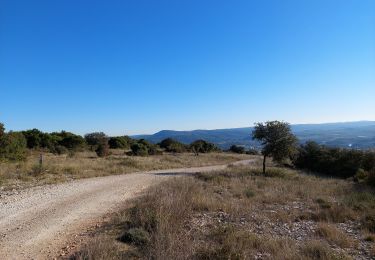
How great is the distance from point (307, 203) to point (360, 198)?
2.97m

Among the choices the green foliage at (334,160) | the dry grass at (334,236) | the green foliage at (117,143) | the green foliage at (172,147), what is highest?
the green foliage at (117,143)

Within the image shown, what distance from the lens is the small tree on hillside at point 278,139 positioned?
27328 millimetres

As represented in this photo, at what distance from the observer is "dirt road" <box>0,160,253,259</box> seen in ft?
25.5

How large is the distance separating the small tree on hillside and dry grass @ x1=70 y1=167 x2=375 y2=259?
1145 cm

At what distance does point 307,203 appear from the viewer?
49.2 feet

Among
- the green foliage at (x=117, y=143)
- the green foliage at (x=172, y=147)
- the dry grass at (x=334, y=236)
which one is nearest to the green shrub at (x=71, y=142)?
the green foliage at (x=117, y=143)

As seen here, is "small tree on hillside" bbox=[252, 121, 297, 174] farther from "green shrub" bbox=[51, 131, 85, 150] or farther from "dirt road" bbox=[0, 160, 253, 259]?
"green shrub" bbox=[51, 131, 85, 150]

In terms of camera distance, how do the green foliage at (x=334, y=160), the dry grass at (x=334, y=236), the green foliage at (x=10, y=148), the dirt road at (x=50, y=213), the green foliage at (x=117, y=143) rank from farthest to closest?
the green foliage at (x=117, y=143), the green foliage at (x=334, y=160), the green foliage at (x=10, y=148), the dry grass at (x=334, y=236), the dirt road at (x=50, y=213)

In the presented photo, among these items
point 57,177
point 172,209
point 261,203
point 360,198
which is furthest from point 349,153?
point 172,209

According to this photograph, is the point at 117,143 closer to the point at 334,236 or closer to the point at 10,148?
the point at 10,148

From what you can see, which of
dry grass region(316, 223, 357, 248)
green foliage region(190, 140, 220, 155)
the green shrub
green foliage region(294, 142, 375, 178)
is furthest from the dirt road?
green foliage region(190, 140, 220, 155)

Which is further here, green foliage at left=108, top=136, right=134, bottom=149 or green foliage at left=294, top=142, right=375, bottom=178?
green foliage at left=108, top=136, right=134, bottom=149

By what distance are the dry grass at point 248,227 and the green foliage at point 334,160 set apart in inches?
788

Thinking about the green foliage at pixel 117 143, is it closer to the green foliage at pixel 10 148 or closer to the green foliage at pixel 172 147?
the green foliage at pixel 172 147
